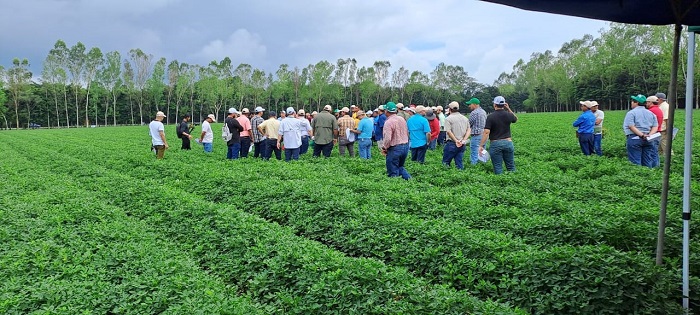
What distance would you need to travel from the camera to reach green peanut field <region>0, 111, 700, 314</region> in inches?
153

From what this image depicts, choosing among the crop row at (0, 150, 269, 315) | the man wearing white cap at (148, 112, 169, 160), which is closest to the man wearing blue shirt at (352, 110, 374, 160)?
the man wearing white cap at (148, 112, 169, 160)

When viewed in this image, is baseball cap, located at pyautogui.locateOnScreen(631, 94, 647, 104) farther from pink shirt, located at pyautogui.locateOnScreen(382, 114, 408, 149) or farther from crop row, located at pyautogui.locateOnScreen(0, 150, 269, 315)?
crop row, located at pyautogui.locateOnScreen(0, 150, 269, 315)

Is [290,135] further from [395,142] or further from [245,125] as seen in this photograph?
[395,142]

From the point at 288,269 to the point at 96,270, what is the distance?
6.99 ft

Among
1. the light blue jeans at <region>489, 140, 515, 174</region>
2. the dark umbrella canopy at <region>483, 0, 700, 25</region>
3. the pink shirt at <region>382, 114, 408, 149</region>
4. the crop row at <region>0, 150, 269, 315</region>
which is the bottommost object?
the crop row at <region>0, 150, 269, 315</region>

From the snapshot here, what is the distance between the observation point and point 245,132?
14.8 meters

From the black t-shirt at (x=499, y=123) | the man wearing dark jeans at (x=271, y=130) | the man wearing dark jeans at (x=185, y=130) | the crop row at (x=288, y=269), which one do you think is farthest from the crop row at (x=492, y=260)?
Result: the man wearing dark jeans at (x=185, y=130)

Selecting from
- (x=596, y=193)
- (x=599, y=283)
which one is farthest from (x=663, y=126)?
(x=599, y=283)

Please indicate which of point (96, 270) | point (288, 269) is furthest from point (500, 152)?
point (96, 270)

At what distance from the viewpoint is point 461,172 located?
32.5ft

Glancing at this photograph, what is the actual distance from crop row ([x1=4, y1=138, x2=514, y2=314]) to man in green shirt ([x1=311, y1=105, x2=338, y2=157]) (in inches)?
239

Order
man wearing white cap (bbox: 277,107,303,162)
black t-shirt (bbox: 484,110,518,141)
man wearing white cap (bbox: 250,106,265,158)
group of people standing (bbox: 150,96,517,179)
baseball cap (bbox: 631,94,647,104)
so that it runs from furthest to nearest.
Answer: man wearing white cap (bbox: 250,106,265,158)
man wearing white cap (bbox: 277,107,303,162)
baseball cap (bbox: 631,94,647,104)
group of people standing (bbox: 150,96,517,179)
black t-shirt (bbox: 484,110,518,141)

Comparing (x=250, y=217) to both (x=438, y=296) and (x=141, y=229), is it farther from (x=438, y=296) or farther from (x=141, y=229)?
(x=438, y=296)

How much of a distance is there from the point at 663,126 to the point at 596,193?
472cm
